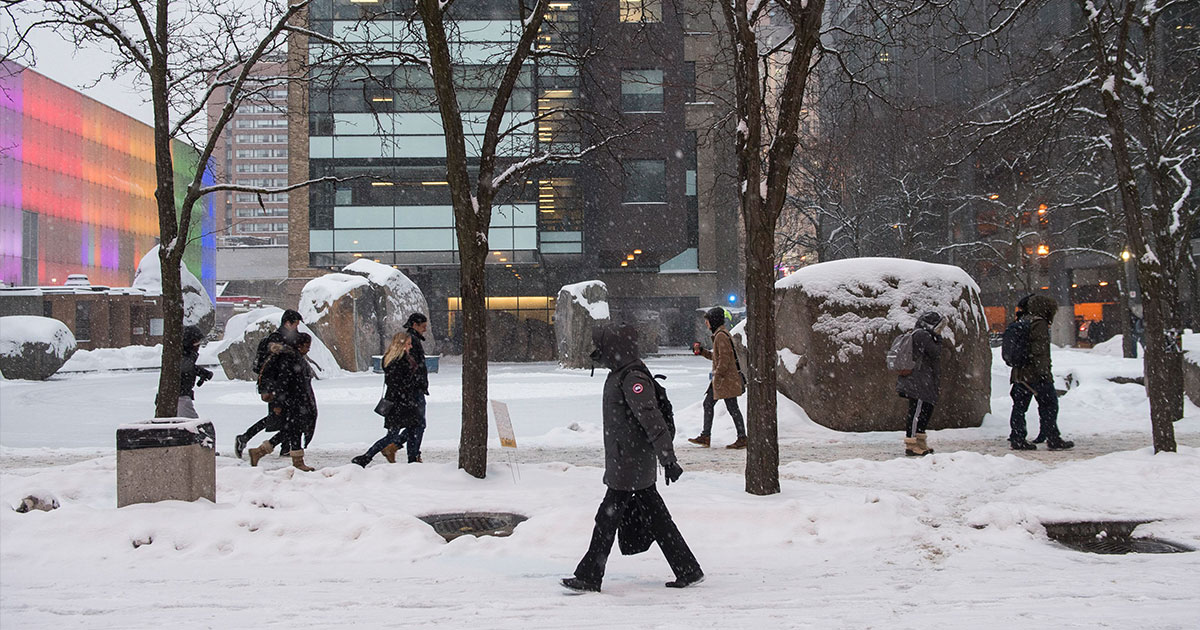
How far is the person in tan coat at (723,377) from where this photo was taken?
10875mm

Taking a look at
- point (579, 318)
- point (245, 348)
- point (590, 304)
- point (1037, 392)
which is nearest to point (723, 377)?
point (1037, 392)

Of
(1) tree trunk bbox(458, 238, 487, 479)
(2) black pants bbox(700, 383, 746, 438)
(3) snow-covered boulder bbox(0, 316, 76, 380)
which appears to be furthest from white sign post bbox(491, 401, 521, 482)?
(3) snow-covered boulder bbox(0, 316, 76, 380)

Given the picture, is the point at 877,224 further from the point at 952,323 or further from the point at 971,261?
the point at 952,323

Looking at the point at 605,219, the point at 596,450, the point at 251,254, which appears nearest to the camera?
the point at 596,450

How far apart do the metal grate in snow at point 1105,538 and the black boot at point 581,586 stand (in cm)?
340

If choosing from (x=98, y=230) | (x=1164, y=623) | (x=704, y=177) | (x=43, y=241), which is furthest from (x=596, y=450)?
(x=98, y=230)

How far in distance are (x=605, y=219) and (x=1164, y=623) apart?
36.0 m

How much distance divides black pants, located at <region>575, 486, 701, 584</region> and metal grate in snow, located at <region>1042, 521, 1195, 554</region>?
292cm

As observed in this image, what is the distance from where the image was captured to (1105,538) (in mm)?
6227

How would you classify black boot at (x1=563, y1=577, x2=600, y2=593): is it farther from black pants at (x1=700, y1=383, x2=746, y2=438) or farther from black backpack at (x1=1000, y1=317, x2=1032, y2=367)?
black backpack at (x1=1000, y1=317, x2=1032, y2=367)

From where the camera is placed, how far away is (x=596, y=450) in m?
11.2

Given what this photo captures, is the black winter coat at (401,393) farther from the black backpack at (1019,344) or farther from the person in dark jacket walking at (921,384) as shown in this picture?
the black backpack at (1019,344)

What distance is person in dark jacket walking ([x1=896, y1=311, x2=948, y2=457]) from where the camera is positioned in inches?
385

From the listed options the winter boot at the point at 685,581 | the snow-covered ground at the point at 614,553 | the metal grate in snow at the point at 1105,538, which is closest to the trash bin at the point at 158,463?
the snow-covered ground at the point at 614,553
